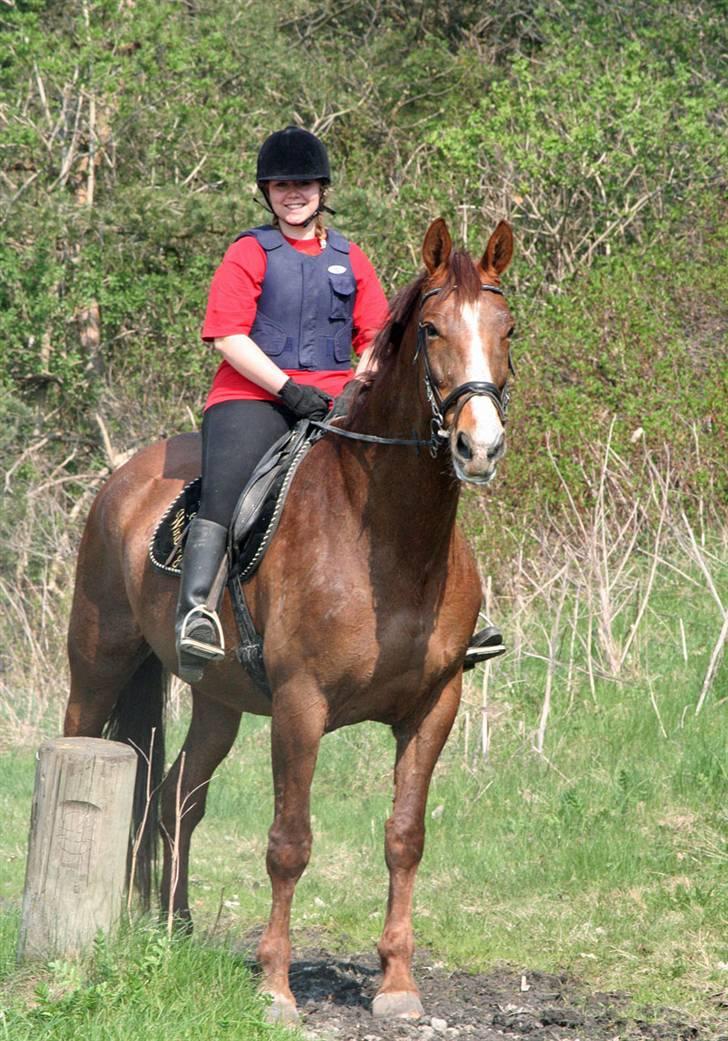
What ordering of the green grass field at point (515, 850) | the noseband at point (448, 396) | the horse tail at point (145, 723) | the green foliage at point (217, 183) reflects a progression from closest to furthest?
1. the noseband at point (448, 396)
2. the green grass field at point (515, 850)
3. the horse tail at point (145, 723)
4. the green foliage at point (217, 183)

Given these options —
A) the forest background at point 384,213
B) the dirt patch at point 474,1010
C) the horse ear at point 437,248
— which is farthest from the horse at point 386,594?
the forest background at point 384,213

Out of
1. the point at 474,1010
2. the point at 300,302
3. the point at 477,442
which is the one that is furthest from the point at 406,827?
the point at 300,302

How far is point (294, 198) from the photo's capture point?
5.34 meters

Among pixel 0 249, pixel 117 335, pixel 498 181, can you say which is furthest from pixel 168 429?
pixel 498 181

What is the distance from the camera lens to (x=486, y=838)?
711 centimetres

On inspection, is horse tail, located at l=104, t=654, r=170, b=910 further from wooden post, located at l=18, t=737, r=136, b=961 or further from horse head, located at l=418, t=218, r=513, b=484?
horse head, located at l=418, t=218, r=513, b=484

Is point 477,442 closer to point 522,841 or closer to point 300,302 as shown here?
point 300,302

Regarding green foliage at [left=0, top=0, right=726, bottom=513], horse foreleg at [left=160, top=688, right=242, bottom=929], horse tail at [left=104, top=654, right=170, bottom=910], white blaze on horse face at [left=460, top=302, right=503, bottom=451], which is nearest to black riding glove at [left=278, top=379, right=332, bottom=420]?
white blaze on horse face at [left=460, top=302, right=503, bottom=451]

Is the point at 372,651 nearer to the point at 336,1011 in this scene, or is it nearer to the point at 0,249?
the point at 336,1011

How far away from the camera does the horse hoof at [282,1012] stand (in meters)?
4.68

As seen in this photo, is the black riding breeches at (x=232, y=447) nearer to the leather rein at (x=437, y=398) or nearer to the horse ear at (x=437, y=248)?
the leather rein at (x=437, y=398)

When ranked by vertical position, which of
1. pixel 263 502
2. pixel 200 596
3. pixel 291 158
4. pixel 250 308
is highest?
pixel 291 158

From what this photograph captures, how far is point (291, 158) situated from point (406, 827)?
2519 millimetres

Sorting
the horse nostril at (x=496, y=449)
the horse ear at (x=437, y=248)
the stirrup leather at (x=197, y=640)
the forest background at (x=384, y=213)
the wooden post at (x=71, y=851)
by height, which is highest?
the forest background at (x=384, y=213)
